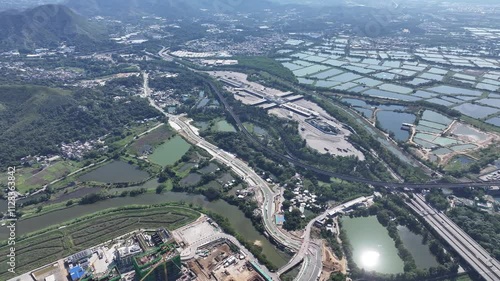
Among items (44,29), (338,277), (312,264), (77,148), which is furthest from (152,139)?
(44,29)

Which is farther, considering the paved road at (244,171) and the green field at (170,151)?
the green field at (170,151)

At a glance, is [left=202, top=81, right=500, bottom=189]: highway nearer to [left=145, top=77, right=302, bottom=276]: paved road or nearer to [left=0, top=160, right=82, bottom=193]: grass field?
[left=145, top=77, right=302, bottom=276]: paved road

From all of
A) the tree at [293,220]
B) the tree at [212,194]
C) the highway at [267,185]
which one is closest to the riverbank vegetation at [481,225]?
the highway at [267,185]

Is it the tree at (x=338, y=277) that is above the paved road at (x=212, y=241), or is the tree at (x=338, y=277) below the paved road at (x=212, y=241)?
below

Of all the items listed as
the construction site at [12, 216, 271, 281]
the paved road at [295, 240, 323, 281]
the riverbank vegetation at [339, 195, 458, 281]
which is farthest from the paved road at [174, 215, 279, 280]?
the riverbank vegetation at [339, 195, 458, 281]

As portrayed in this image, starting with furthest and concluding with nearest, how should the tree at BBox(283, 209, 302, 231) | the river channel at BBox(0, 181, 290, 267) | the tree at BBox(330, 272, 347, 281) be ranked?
the tree at BBox(283, 209, 302, 231)
the river channel at BBox(0, 181, 290, 267)
the tree at BBox(330, 272, 347, 281)

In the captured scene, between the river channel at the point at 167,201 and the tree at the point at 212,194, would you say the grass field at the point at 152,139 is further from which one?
the tree at the point at 212,194
